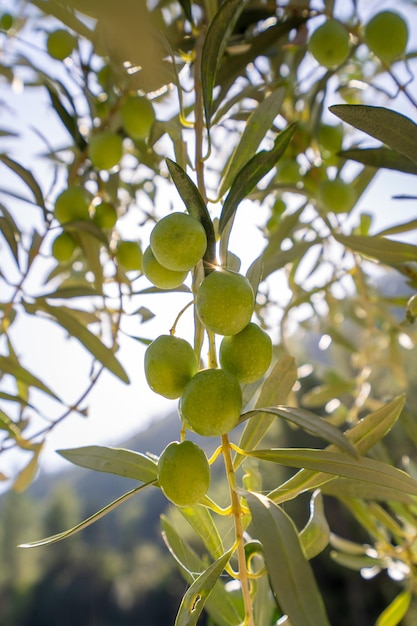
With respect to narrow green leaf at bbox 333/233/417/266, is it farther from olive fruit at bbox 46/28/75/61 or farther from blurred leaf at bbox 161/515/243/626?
olive fruit at bbox 46/28/75/61

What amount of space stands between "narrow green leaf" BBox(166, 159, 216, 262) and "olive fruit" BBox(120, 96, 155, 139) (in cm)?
38

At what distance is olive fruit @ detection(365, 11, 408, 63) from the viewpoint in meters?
0.69

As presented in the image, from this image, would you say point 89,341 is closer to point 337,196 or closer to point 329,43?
point 337,196

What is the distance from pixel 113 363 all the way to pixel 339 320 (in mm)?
854

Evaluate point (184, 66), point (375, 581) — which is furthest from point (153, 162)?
point (375, 581)

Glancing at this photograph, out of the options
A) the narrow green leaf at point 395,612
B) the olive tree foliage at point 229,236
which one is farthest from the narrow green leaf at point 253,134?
the narrow green leaf at point 395,612

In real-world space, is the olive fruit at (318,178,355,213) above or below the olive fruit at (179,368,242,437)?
above

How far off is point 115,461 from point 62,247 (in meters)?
0.41

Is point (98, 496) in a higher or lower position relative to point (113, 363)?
higher

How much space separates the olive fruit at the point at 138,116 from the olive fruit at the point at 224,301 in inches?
16.9

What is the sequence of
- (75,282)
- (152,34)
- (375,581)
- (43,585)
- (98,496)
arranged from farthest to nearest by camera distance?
(98,496) < (43,585) < (375,581) < (75,282) < (152,34)

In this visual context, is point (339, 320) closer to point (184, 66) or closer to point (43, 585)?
point (184, 66)

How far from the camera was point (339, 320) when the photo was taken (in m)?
1.39

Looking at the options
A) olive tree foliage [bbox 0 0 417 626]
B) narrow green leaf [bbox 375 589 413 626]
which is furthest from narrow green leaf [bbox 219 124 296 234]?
narrow green leaf [bbox 375 589 413 626]
